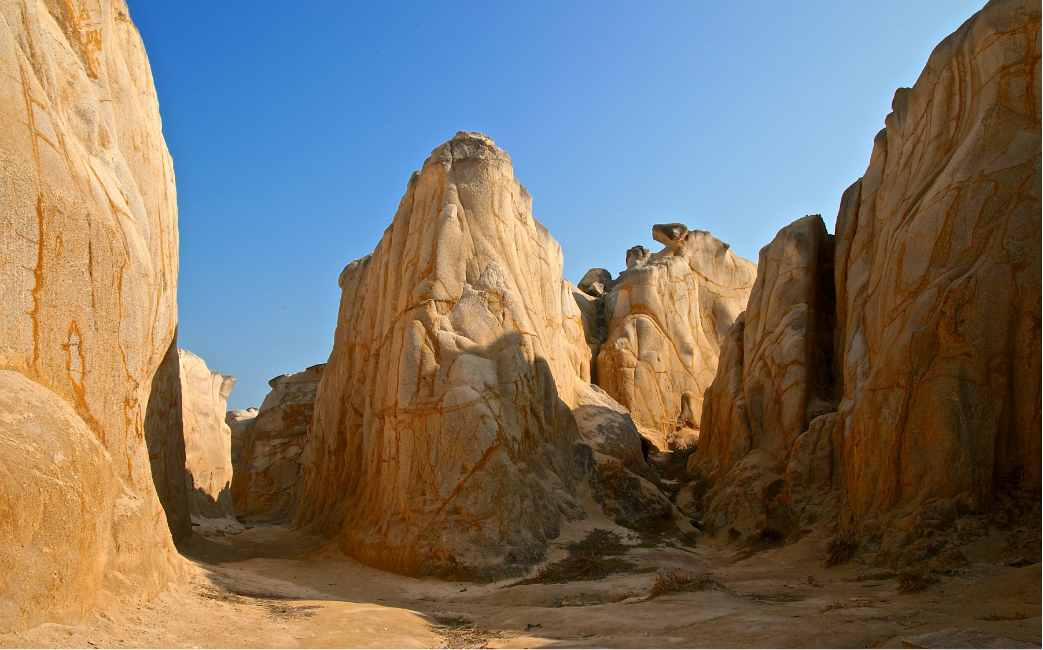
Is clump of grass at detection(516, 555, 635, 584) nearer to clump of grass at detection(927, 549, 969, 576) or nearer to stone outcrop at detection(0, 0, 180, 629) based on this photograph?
clump of grass at detection(927, 549, 969, 576)

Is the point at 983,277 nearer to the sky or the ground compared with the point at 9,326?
nearer to the sky

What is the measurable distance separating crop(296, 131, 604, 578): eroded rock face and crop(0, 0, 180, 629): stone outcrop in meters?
4.45

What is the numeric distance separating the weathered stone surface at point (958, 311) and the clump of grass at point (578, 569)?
11.7ft

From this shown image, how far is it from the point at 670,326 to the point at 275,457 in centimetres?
1523

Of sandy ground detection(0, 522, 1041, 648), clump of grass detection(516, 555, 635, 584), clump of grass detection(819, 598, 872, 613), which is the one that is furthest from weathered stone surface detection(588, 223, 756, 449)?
clump of grass detection(819, 598, 872, 613)

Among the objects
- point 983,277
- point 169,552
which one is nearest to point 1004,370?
point 983,277

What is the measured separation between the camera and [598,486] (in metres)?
14.8

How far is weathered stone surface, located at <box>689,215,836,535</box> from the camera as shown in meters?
13.7

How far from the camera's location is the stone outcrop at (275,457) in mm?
27656

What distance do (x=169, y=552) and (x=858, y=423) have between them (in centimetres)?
966

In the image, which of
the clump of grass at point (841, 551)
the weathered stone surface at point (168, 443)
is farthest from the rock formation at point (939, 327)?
the weathered stone surface at point (168, 443)

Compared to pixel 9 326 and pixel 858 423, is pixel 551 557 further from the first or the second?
pixel 9 326

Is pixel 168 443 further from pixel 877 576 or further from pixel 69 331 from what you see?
pixel 877 576

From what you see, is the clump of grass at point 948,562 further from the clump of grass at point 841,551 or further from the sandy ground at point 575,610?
the clump of grass at point 841,551
